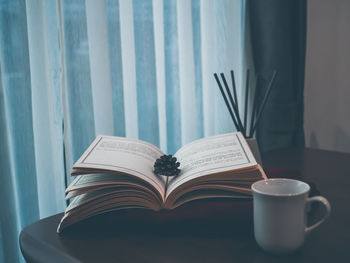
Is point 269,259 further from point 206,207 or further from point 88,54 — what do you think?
point 88,54

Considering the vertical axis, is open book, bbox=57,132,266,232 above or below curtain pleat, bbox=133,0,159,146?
below

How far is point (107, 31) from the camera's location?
1.11 metres

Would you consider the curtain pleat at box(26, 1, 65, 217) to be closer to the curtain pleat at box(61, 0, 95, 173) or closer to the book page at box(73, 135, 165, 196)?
the curtain pleat at box(61, 0, 95, 173)

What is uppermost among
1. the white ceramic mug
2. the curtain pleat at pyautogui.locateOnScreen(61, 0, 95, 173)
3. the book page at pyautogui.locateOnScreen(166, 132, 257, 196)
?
the curtain pleat at pyautogui.locateOnScreen(61, 0, 95, 173)

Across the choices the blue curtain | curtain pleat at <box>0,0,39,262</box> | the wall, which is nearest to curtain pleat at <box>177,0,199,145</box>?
the blue curtain

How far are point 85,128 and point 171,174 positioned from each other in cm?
48

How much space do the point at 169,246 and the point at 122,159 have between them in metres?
0.18

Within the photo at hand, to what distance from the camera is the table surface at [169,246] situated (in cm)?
53

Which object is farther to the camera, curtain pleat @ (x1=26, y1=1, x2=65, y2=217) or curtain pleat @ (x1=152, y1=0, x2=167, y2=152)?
curtain pleat @ (x1=152, y1=0, x2=167, y2=152)

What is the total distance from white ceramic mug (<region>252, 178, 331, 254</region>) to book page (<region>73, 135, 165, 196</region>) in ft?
0.58

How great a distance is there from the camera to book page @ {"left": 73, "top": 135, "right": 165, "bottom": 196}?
62cm

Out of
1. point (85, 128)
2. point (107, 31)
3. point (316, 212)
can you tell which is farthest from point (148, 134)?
point (316, 212)

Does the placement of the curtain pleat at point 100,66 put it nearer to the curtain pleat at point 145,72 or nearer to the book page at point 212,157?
the curtain pleat at point 145,72

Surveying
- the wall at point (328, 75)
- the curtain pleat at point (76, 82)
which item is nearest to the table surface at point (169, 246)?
the curtain pleat at point (76, 82)
